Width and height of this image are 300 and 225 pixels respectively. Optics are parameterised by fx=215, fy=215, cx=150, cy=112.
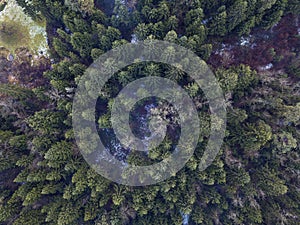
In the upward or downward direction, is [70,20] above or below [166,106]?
above

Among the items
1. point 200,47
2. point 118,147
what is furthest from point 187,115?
point 118,147

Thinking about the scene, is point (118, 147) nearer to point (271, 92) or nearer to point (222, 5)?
point (271, 92)

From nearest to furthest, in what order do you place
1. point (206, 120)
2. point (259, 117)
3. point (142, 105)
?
point (206, 120) < point (259, 117) < point (142, 105)

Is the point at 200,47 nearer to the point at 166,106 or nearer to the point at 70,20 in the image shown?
the point at 166,106

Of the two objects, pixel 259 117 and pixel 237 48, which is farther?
pixel 237 48

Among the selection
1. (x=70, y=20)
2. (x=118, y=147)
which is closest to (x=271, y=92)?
(x=118, y=147)

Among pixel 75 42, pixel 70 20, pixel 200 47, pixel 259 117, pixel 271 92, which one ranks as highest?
pixel 70 20

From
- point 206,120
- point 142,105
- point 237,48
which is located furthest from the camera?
point 237,48
